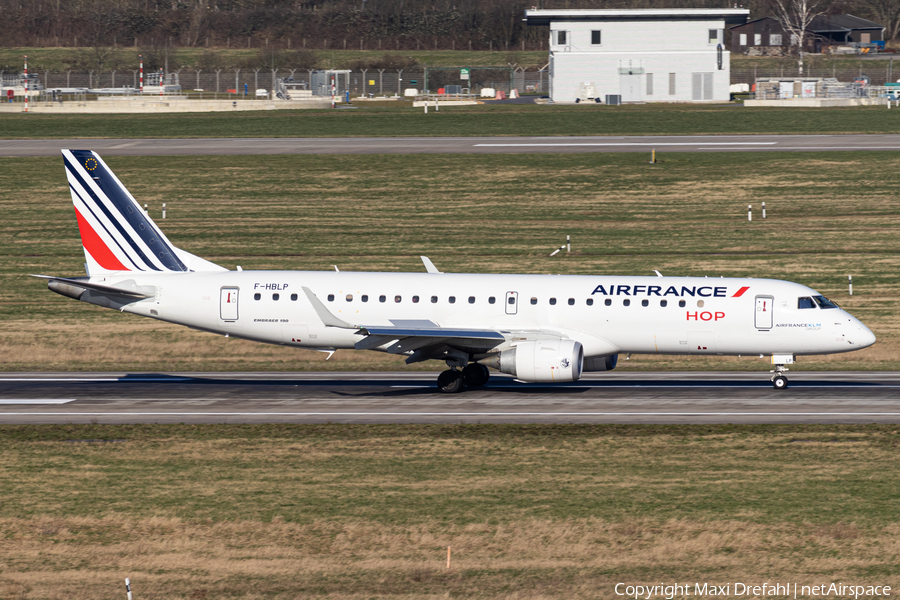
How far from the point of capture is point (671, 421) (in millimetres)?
31688

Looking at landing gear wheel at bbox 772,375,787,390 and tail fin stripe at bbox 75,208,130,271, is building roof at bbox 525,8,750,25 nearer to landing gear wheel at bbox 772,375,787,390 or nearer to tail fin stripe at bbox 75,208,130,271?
landing gear wheel at bbox 772,375,787,390

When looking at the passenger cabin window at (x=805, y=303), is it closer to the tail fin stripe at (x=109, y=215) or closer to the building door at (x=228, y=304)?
the building door at (x=228, y=304)

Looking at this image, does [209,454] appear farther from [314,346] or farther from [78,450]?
[314,346]

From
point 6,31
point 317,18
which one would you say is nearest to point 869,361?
point 317,18

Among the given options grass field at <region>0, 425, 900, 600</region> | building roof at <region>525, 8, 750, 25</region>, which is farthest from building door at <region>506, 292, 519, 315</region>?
building roof at <region>525, 8, 750, 25</region>

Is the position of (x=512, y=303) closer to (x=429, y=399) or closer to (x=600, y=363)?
(x=600, y=363)

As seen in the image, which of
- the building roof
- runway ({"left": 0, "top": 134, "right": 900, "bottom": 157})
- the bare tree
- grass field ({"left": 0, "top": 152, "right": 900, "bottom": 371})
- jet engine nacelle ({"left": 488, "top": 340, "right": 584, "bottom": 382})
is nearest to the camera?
jet engine nacelle ({"left": 488, "top": 340, "right": 584, "bottom": 382})

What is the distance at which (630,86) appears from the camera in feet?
377

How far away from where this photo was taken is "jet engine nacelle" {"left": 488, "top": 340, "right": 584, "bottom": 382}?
34.2 m

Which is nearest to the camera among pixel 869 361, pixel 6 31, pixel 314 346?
pixel 314 346

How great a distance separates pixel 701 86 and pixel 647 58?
21.0 feet

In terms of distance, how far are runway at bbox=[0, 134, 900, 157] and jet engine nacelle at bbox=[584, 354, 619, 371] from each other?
43.1 metres

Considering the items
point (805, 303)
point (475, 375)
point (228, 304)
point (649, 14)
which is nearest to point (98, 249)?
point (228, 304)

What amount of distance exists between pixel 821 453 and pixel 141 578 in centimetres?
1705
